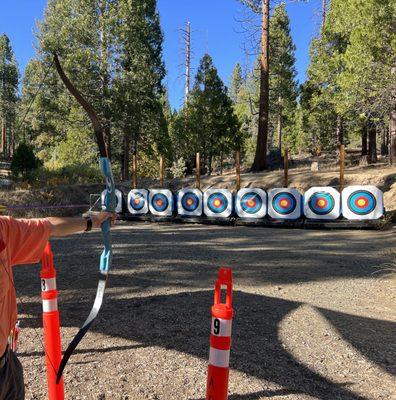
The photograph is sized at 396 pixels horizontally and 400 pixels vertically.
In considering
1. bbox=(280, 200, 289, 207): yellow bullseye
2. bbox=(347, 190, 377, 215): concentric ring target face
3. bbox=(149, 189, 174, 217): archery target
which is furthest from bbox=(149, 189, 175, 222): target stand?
bbox=(347, 190, 377, 215): concentric ring target face

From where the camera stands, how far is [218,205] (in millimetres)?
12219

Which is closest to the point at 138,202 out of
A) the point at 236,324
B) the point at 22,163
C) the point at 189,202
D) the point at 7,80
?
the point at 189,202

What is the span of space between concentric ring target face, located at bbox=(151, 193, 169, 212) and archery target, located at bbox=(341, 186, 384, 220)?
496 cm

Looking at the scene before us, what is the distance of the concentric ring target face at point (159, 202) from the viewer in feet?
42.4

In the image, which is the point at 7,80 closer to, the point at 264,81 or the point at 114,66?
the point at 114,66

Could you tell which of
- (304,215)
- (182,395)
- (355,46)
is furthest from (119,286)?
(355,46)

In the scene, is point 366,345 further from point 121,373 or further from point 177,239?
point 177,239

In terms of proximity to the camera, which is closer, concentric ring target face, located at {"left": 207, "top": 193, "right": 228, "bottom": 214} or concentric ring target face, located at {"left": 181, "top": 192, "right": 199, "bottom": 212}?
concentric ring target face, located at {"left": 207, "top": 193, "right": 228, "bottom": 214}

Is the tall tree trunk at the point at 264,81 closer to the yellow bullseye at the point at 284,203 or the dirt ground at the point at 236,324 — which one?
the yellow bullseye at the point at 284,203

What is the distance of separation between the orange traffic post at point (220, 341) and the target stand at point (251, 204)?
378 inches

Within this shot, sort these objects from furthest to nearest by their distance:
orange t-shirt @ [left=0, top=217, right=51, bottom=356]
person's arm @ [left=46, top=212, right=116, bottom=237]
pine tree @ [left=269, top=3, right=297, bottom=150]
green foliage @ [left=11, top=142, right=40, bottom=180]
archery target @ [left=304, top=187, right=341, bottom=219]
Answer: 1. pine tree @ [left=269, top=3, right=297, bottom=150]
2. green foliage @ [left=11, top=142, right=40, bottom=180]
3. archery target @ [left=304, top=187, right=341, bottom=219]
4. person's arm @ [left=46, top=212, right=116, bottom=237]
5. orange t-shirt @ [left=0, top=217, right=51, bottom=356]

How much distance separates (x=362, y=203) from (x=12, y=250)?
32.3 ft

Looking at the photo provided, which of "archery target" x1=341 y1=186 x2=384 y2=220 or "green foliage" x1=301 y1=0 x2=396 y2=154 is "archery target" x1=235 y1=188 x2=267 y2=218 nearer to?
"archery target" x1=341 y1=186 x2=384 y2=220

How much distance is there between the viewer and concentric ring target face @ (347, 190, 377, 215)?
10383 mm
